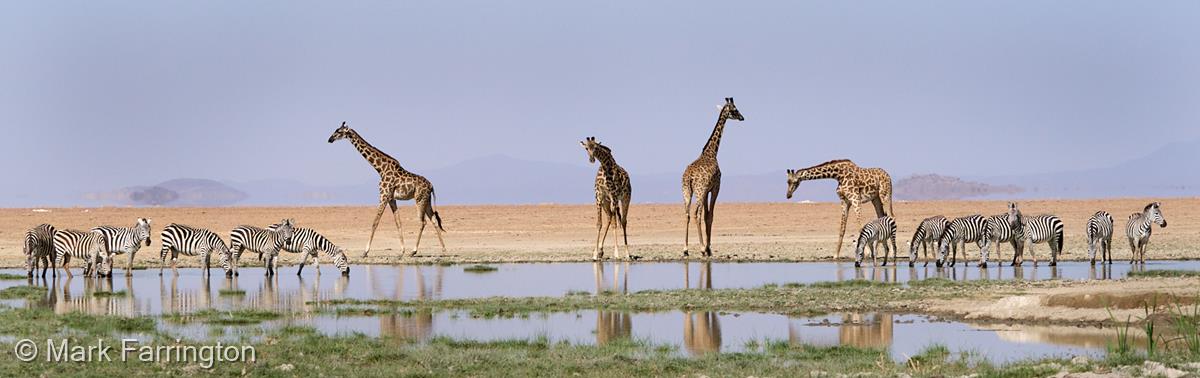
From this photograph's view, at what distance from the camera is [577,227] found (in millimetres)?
45250

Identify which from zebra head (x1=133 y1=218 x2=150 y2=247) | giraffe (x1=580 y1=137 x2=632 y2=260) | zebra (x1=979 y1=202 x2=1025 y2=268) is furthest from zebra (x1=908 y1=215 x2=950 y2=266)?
zebra head (x1=133 y1=218 x2=150 y2=247)

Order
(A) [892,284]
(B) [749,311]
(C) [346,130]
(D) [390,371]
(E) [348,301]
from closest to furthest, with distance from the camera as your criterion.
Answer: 1. (D) [390,371]
2. (B) [749,311]
3. (E) [348,301]
4. (A) [892,284]
5. (C) [346,130]

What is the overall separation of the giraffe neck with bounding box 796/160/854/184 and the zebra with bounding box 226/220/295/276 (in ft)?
37.9

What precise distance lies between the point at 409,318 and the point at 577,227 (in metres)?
28.5

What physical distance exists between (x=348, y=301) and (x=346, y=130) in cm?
1508

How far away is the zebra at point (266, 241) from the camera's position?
2478cm

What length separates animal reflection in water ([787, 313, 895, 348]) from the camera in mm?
13744

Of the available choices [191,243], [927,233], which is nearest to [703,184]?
[927,233]

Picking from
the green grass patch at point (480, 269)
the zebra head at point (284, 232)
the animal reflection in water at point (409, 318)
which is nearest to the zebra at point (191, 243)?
the zebra head at point (284, 232)

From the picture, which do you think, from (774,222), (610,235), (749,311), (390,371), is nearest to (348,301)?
(749,311)

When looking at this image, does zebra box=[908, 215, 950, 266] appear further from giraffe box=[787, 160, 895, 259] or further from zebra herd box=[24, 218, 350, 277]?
zebra herd box=[24, 218, 350, 277]

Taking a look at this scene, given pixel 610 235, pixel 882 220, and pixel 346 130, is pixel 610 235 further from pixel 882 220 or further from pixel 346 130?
pixel 882 220

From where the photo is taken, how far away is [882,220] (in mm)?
25844

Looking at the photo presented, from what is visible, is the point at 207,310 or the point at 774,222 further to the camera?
the point at 774,222
